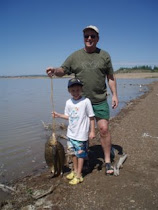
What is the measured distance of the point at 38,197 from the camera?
3.67 meters

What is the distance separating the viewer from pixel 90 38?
416cm

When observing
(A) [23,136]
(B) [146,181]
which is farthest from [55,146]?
(A) [23,136]

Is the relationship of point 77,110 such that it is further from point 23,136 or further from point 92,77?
point 23,136

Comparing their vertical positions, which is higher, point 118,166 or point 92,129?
point 92,129

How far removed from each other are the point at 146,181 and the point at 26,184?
2.38 metres

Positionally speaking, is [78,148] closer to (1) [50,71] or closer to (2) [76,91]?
(2) [76,91]

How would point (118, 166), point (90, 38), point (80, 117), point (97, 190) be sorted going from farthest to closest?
point (118, 166), point (90, 38), point (80, 117), point (97, 190)

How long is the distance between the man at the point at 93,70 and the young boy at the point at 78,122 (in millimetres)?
313

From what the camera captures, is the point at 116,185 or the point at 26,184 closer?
the point at 116,185

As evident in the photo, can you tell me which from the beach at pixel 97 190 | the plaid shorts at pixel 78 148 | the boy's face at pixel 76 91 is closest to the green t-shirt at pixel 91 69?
the boy's face at pixel 76 91

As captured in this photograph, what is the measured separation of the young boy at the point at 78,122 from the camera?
13.1ft

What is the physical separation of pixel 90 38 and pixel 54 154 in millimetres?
2338

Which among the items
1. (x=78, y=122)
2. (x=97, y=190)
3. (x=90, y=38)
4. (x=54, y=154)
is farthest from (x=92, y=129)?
(x=90, y=38)

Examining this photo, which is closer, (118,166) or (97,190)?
(97,190)
